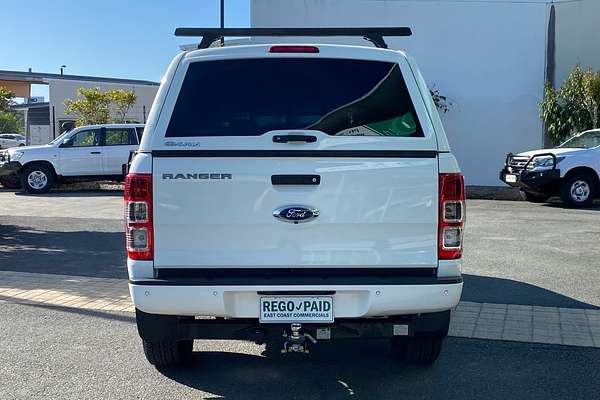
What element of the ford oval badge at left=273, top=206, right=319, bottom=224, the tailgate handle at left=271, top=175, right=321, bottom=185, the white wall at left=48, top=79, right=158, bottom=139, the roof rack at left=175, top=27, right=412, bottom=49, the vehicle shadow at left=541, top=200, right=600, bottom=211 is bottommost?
the vehicle shadow at left=541, top=200, right=600, bottom=211

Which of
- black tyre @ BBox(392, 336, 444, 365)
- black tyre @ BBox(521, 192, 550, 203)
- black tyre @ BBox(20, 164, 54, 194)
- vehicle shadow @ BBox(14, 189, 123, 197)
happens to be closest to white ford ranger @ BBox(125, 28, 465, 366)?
black tyre @ BBox(392, 336, 444, 365)

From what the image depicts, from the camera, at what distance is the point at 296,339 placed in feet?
13.6

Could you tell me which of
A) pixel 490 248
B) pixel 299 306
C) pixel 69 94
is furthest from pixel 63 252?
pixel 69 94

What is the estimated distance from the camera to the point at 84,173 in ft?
63.5

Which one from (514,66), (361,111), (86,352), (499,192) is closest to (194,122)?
→ (361,111)

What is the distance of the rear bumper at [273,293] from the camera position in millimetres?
3984

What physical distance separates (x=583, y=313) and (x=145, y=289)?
4.41 metres

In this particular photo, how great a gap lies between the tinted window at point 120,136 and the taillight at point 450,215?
16224mm

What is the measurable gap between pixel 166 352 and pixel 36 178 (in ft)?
51.8

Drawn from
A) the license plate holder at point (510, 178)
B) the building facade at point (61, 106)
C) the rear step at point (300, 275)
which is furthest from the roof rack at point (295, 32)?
the building facade at point (61, 106)

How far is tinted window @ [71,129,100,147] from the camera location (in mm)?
19266

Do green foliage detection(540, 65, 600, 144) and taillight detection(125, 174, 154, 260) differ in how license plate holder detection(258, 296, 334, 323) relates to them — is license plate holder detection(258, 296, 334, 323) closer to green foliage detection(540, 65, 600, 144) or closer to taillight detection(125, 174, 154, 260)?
taillight detection(125, 174, 154, 260)

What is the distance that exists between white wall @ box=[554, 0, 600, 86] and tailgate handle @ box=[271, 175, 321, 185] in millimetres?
18424

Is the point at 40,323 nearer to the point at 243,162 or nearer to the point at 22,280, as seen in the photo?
the point at 22,280
